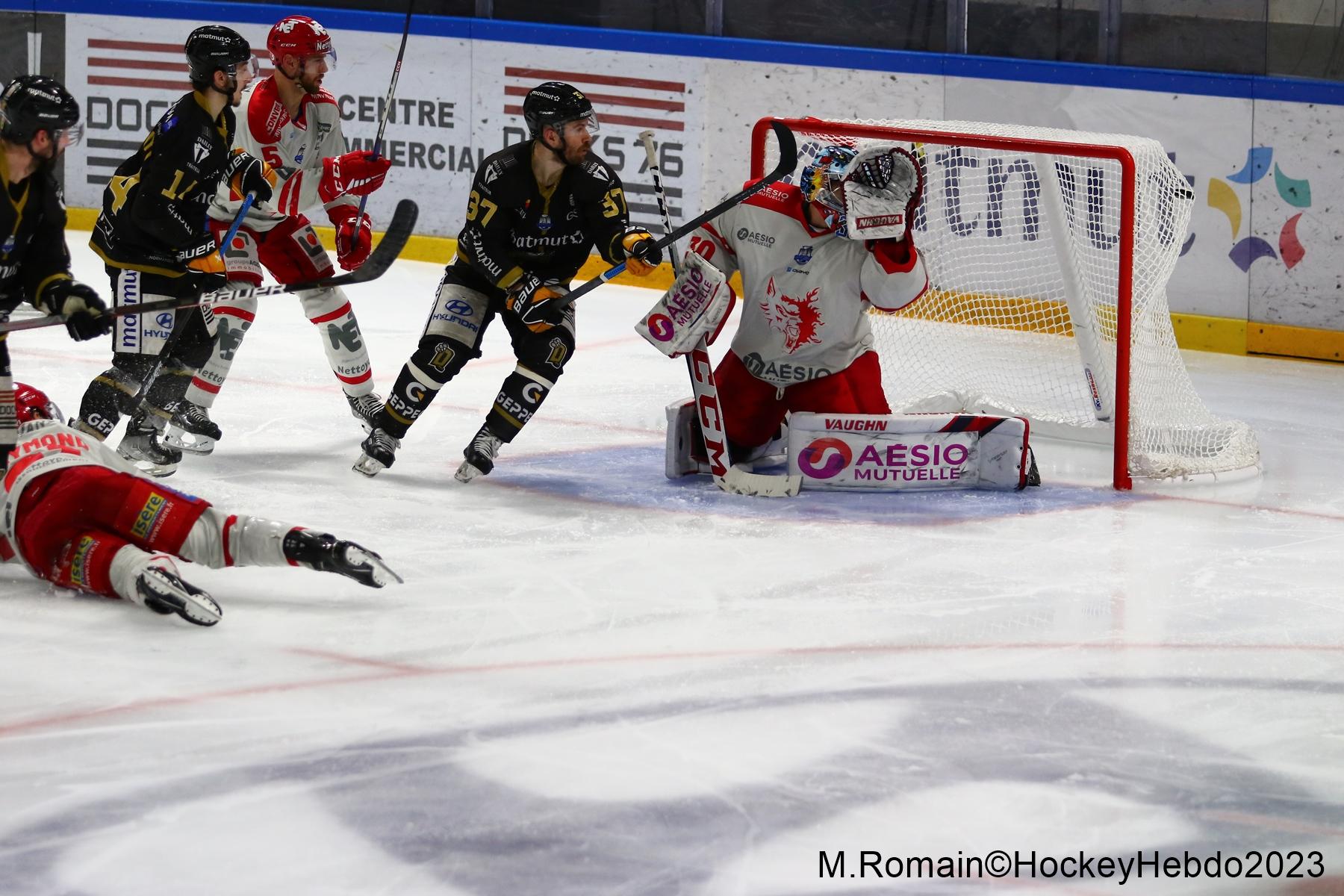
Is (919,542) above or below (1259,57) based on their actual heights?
below

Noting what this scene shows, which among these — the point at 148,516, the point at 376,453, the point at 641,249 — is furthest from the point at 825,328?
the point at 148,516

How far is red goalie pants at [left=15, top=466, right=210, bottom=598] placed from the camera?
3613 mm

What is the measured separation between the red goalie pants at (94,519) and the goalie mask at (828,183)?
1.84 meters

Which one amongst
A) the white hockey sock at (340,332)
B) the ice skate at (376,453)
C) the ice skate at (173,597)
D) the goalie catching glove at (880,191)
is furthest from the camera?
the white hockey sock at (340,332)

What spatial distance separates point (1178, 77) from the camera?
684cm

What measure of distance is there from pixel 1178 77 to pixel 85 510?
4606mm

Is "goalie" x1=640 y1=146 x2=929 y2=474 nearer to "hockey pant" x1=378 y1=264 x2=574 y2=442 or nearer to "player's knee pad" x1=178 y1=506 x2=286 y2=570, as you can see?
"hockey pant" x1=378 y1=264 x2=574 y2=442

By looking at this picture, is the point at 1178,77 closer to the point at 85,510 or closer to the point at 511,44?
the point at 511,44

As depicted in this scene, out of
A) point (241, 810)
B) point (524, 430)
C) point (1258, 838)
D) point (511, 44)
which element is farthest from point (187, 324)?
point (511, 44)

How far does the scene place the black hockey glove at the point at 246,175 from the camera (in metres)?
4.74

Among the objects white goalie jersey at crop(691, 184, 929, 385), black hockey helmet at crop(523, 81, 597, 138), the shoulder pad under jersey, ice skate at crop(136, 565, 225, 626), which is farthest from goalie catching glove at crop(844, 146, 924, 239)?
ice skate at crop(136, 565, 225, 626)

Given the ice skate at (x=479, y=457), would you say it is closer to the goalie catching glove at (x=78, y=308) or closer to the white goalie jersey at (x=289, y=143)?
the white goalie jersey at (x=289, y=143)

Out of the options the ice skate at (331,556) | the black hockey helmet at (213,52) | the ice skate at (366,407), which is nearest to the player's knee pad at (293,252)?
the ice skate at (366,407)

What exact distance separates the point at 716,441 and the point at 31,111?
184 centimetres
